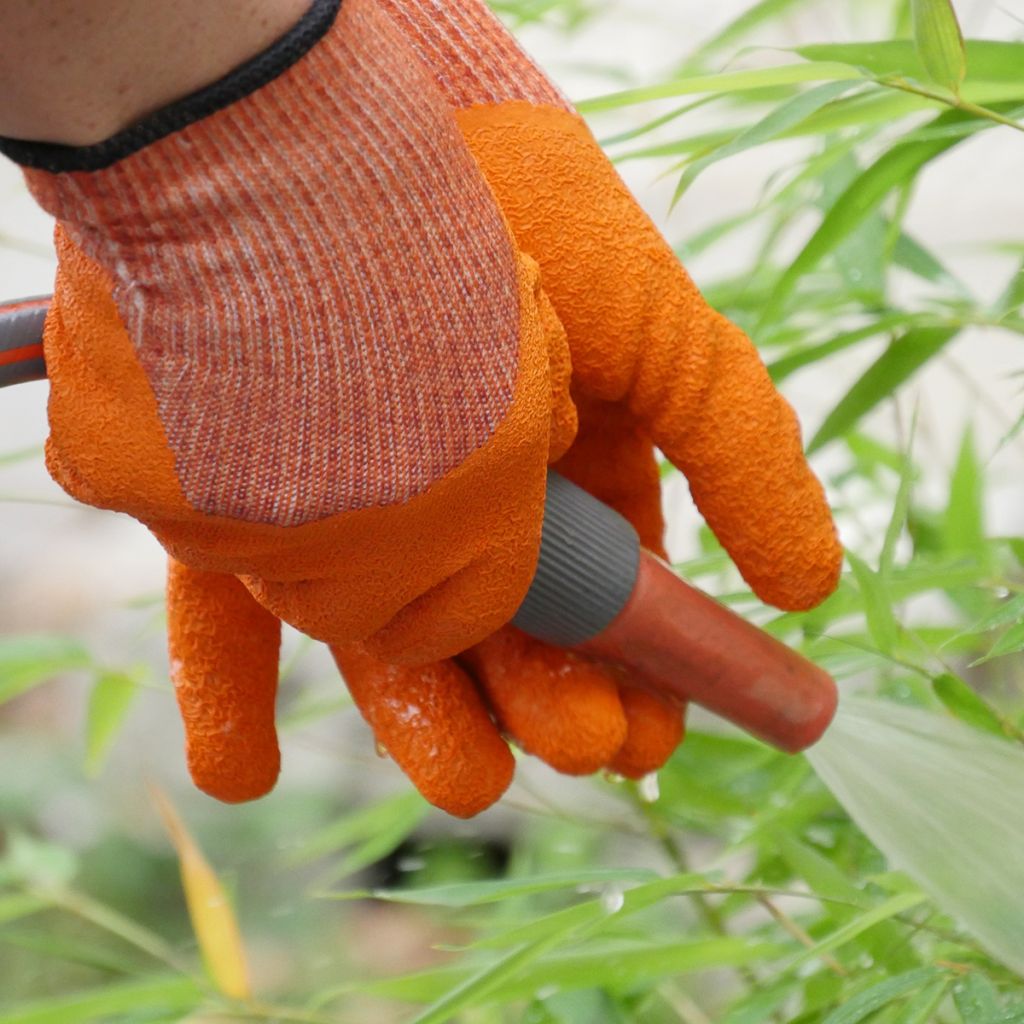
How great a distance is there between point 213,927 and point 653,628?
1.46 ft

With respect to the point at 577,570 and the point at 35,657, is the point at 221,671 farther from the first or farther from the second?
the point at 35,657

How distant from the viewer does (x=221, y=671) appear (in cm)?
40

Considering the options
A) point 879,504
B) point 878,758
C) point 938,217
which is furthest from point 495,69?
point 938,217

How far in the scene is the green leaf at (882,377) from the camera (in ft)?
1.90

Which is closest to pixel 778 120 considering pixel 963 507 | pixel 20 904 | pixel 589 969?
pixel 589 969

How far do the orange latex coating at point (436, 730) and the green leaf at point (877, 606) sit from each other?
0.14 meters

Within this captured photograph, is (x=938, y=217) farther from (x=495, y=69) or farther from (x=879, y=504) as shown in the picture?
(x=495, y=69)

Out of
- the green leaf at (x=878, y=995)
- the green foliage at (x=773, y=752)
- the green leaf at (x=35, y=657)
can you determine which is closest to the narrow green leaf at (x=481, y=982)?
the green foliage at (x=773, y=752)

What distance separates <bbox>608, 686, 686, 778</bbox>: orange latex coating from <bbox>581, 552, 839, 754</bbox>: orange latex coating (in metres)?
0.01

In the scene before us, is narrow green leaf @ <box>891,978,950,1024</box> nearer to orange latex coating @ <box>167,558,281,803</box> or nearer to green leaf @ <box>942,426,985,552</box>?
orange latex coating @ <box>167,558,281,803</box>

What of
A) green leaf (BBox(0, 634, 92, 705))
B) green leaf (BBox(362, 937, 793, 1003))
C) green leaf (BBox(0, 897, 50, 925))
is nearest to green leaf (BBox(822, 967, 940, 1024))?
green leaf (BBox(362, 937, 793, 1003))

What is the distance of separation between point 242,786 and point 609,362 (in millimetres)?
180

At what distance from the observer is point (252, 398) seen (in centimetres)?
30

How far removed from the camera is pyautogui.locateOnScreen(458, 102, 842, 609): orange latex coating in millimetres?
363
